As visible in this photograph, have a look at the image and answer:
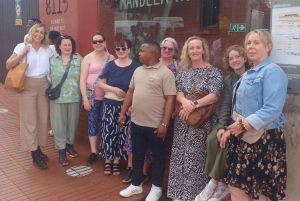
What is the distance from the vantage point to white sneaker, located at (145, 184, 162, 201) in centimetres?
373

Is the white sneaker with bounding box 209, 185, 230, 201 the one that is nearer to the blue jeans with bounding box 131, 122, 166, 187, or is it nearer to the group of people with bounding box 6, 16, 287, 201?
the group of people with bounding box 6, 16, 287, 201

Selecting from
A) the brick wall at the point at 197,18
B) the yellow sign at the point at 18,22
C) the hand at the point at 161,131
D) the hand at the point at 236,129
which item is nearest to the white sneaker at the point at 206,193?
the hand at the point at 161,131

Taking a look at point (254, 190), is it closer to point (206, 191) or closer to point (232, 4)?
point (206, 191)

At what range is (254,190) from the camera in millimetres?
2666

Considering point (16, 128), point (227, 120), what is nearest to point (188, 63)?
point (227, 120)

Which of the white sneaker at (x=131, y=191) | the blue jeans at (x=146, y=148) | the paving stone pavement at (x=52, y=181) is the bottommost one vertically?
the paving stone pavement at (x=52, y=181)

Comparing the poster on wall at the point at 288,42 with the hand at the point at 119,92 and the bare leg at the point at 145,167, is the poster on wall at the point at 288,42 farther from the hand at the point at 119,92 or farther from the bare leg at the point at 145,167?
the bare leg at the point at 145,167

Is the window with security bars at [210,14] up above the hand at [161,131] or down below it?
above

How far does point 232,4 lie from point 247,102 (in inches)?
56.9

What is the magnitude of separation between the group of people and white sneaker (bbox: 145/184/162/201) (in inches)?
0.4

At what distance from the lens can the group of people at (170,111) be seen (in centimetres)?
264

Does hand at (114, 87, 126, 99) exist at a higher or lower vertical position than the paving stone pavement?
higher

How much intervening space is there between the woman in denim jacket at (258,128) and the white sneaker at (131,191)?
4.92 feet

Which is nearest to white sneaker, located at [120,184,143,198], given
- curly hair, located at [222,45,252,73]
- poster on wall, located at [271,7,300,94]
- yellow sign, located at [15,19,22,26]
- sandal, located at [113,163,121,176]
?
sandal, located at [113,163,121,176]
